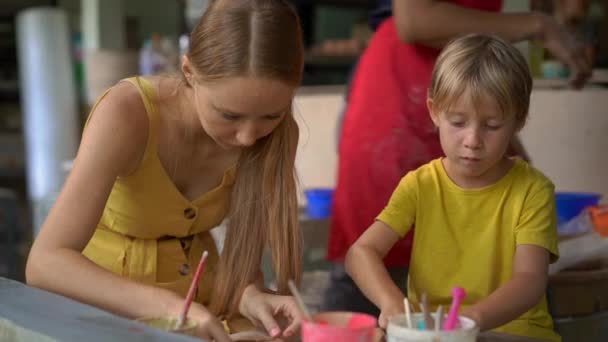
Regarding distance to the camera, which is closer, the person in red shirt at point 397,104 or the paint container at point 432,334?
the paint container at point 432,334

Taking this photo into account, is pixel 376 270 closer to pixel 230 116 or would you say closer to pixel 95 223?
pixel 230 116

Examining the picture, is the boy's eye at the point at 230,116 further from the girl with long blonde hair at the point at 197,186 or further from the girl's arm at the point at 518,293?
the girl's arm at the point at 518,293

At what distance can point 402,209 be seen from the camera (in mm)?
1778

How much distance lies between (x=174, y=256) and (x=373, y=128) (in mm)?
608

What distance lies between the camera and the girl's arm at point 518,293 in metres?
1.49

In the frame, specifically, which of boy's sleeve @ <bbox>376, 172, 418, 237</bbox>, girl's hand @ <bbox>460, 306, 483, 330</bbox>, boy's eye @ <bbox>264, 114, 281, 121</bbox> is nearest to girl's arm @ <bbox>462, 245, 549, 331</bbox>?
girl's hand @ <bbox>460, 306, 483, 330</bbox>

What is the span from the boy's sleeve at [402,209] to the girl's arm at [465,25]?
1.39 feet

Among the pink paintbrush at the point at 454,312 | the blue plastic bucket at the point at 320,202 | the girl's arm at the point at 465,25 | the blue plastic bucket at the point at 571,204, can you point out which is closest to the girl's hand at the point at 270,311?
the pink paintbrush at the point at 454,312

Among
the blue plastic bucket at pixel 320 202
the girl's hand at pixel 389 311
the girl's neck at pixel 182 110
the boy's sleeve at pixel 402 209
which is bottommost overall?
the blue plastic bucket at pixel 320 202

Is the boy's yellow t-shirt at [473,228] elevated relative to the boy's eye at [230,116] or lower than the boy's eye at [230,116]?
lower

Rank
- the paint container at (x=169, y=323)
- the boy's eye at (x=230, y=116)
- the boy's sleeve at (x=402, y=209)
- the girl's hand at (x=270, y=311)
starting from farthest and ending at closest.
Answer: the boy's sleeve at (x=402, y=209), the boy's eye at (x=230, y=116), the girl's hand at (x=270, y=311), the paint container at (x=169, y=323)

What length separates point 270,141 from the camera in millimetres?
1838

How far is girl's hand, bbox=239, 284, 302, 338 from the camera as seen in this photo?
1.52 m

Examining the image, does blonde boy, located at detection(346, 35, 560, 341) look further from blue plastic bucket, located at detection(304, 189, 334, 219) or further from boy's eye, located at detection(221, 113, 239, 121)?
blue plastic bucket, located at detection(304, 189, 334, 219)
